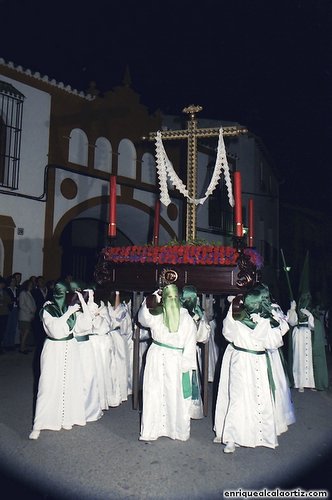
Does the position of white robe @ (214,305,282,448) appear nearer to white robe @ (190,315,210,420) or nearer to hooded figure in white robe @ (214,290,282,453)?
hooded figure in white robe @ (214,290,282,453)

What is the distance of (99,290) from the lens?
5828 mm

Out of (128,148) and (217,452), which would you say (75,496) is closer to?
(217,452)

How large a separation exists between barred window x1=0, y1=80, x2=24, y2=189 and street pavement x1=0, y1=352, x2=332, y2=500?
22.1 feet

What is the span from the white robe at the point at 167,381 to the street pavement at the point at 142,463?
0.50ft

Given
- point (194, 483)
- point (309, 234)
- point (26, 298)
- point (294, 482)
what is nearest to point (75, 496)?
point (194, 483)

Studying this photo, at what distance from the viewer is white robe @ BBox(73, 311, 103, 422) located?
5074 millimetres

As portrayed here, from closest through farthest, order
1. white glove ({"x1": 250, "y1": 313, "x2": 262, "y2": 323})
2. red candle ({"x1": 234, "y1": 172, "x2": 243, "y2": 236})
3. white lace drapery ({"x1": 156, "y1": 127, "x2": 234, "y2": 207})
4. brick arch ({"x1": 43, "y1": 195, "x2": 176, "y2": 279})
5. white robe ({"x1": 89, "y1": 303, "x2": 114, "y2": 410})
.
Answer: white glove ({"x1": 250, "y1": 313, "x2": 262, "y2": 323}), red candle ({"x1": 234, "y1": 172, "x2": 243, "y2": 236}), white robe ({"x1": 89, "y1": 303, "x2": 114, "y2": 410}), white lace drapery ({"x1": 156, "y1": 127, "x2": 234, "y2": 207}), brick arch ({"x1": 43, "y1": 195, "x2": 176, "y2": 279})

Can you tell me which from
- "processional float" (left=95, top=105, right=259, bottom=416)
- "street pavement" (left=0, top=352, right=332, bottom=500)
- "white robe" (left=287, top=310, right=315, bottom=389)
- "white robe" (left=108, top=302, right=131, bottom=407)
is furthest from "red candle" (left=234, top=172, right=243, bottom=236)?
"white robe" (left=287, top=310, right=315, bottom=389)

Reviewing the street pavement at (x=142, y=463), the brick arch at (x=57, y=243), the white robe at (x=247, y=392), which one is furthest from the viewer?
the brick arch at (x=57, y=243)

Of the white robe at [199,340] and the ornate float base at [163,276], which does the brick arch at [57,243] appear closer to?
the ornate float base at [163,276]

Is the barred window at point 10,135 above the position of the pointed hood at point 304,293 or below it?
above

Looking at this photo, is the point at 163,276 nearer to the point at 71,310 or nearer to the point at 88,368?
the point at 71,310

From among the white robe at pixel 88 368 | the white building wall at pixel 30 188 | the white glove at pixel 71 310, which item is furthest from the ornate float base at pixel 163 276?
the white building wall at pixel 30 188

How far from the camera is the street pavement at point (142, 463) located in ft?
11.3
